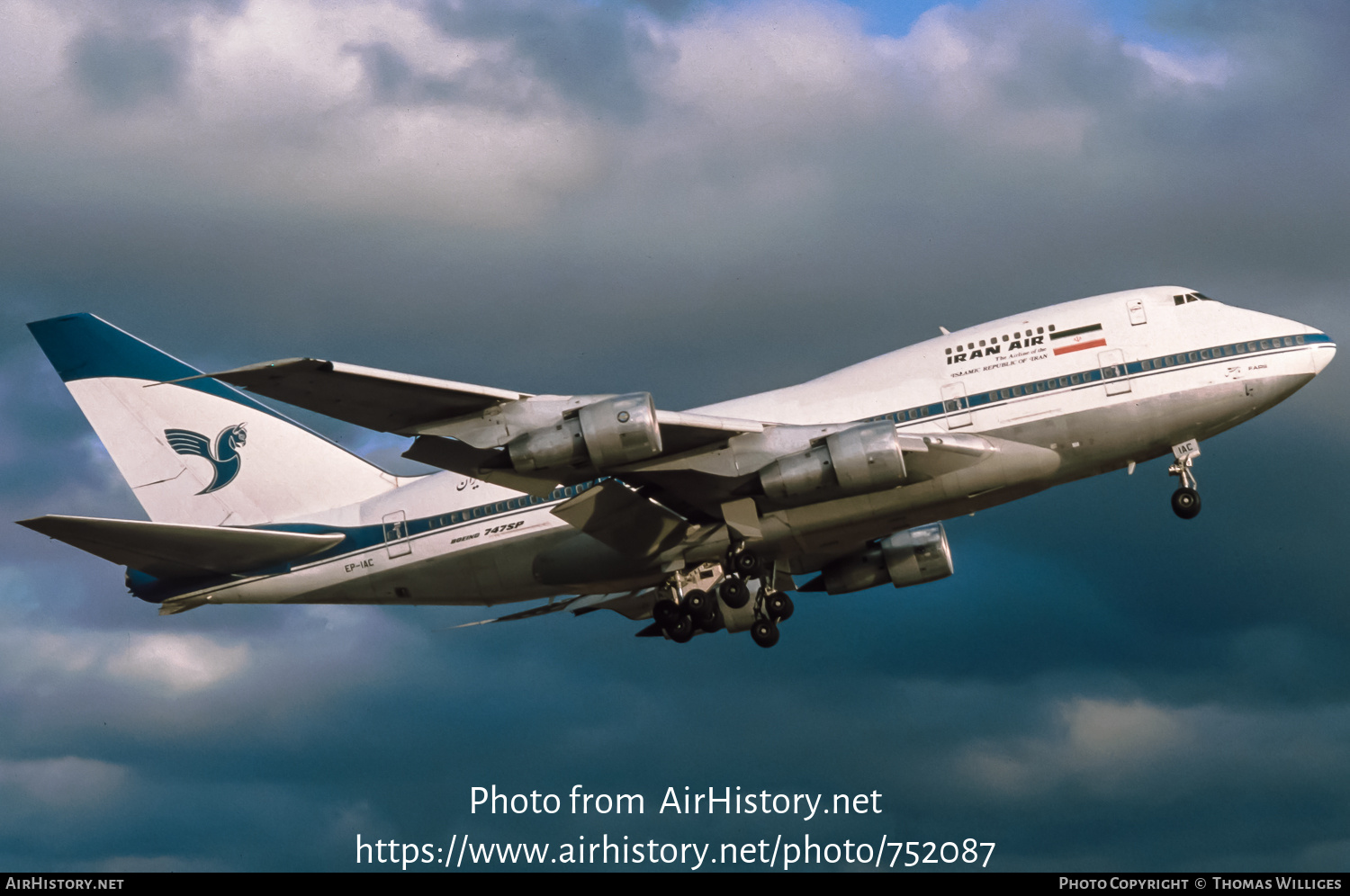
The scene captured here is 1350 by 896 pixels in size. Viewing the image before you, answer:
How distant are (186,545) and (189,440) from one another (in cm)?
580

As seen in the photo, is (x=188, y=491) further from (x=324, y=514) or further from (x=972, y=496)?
(x=972, y=496)

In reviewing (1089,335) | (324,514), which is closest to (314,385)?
(324,514)

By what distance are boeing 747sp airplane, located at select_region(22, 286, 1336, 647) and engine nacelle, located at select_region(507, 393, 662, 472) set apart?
5 cm

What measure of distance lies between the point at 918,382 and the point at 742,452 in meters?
5.15

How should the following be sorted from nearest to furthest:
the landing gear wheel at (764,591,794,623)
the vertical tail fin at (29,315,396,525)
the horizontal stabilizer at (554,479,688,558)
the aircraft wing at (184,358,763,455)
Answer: the aircraft wing at (184,358,763,455)
the horizontal stabilizer at (554,479,688,558)
the landing gear wheel at (764,591,794,623)
the vertical tail fin at (29,315,396,525)

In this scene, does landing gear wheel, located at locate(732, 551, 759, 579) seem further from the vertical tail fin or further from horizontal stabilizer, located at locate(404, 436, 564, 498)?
the vertical tail fin

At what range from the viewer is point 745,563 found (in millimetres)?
33281

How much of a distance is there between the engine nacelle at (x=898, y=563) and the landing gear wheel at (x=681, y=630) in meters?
6.30

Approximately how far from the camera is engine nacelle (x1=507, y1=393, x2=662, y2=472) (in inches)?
1110

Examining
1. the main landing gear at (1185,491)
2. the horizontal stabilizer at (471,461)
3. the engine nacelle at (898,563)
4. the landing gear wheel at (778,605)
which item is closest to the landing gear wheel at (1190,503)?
the main landing gear at (1185,491)

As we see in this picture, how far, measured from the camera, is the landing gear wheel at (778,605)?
35.4m

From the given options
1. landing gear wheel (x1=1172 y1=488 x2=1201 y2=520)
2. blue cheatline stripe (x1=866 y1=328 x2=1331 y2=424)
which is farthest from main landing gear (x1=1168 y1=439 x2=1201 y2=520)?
blue cheatline stripe (x1=866 y1=328 x2=1331 y2=424)

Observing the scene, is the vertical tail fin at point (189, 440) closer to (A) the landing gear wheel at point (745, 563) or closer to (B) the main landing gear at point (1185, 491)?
(A) the landing gear wheel at point (745, 563)

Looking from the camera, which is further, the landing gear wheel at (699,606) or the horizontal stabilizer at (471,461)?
the landing gear wheel at (699,606)
